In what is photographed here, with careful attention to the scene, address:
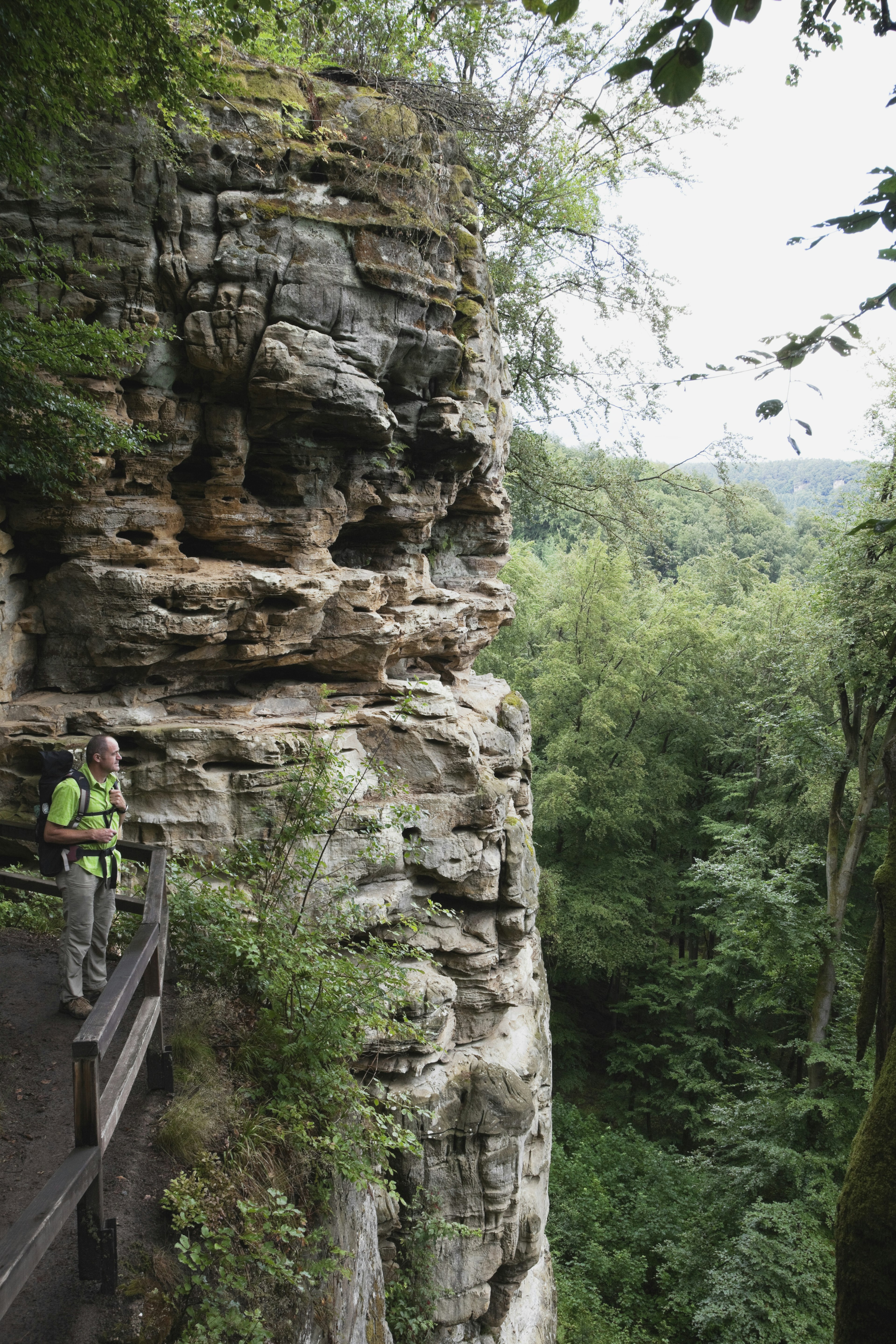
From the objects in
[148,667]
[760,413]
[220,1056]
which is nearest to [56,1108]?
[220,1056]

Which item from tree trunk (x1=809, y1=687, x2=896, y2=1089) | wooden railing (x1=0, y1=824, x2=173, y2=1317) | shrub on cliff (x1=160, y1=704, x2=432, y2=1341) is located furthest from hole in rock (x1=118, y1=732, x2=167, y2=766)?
tree trunk (x1=809, y1=687, x2=896, y2=1089)

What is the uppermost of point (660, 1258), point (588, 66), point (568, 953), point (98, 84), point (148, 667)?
point (588, 66)

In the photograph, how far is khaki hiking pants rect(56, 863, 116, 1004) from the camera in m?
4.36

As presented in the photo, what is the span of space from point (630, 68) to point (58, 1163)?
4.85 m

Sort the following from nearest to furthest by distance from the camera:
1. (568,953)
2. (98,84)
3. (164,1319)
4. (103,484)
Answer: (164,1319)
(98,84)
(103,484)
(568,953)

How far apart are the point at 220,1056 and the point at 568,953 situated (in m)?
14.8

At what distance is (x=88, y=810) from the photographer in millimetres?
4391

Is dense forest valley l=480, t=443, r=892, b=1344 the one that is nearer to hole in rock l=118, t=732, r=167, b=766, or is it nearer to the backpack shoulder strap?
hole in rock l=118, t=732, r=167, b=766

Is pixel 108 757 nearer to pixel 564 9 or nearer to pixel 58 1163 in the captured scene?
pixel 58 1163

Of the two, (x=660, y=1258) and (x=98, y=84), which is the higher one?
(x=98, y=84)

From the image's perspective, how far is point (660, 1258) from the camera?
13.6 metres

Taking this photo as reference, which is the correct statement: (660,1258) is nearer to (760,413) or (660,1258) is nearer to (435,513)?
(435,513)

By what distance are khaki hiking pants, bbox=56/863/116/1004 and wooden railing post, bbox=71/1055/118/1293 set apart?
1.44 m

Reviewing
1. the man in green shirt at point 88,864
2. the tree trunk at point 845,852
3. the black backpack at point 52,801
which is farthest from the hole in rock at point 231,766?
the tree trunk at point 845,852
